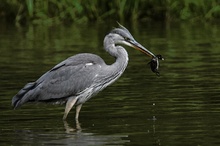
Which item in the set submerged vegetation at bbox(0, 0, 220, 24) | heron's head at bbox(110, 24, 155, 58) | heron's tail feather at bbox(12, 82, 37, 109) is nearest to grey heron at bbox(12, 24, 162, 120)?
heron's tail feather at bbox(12, 82, 37, 109)

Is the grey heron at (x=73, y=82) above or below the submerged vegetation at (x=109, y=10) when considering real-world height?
below

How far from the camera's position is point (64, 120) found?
11711mm

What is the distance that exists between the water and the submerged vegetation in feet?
11.0

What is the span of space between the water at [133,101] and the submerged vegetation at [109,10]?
3.36 metres

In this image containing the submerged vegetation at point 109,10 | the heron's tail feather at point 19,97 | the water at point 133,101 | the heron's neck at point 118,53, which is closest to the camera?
the water at point 133,101

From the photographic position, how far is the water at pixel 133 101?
10.1m

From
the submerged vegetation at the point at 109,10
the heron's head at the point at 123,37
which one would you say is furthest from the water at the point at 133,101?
the submerged vegetation at the point at 109,10

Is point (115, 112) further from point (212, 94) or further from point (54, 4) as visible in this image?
point (54, 4)

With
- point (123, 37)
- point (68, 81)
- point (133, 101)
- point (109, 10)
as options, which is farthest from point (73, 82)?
point (109, 10)

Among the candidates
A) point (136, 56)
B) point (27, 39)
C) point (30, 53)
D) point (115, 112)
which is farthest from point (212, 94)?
point (27, 39)

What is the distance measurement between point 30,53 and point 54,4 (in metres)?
7.21

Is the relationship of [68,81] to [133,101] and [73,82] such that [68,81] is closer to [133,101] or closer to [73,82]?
[73,82]

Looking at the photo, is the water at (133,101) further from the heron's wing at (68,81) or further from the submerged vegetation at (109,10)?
the submerged vegetation at (109,10)

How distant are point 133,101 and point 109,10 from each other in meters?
15.1
